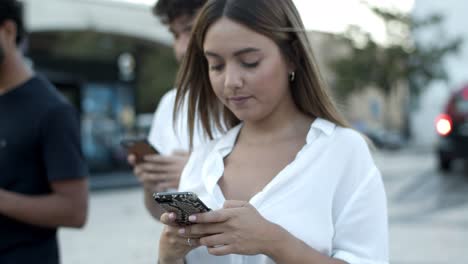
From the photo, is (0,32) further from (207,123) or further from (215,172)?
(215,172)

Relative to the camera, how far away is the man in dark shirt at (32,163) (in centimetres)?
219

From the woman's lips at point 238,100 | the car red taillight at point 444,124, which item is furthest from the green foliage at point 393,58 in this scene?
the woman's lips at point 238,100

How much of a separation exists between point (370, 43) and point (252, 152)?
24048 millimetres

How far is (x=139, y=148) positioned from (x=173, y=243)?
736mm

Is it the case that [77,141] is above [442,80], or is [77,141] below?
Result: above

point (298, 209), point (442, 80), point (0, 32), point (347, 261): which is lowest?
point (442, 80)

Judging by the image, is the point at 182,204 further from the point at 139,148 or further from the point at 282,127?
the point at 139,148

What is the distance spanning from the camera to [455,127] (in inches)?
412

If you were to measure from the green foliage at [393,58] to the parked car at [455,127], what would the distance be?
14016 millimetres

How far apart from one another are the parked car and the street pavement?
0.53 metres

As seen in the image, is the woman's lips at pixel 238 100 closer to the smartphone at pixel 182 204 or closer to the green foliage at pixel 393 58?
the smartphone at pixel 182 204

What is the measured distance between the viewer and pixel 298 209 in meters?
1.58

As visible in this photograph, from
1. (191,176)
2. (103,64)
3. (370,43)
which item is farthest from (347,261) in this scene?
(370,43)

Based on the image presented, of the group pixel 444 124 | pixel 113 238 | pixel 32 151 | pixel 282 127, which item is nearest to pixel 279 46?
pixel 282 127
